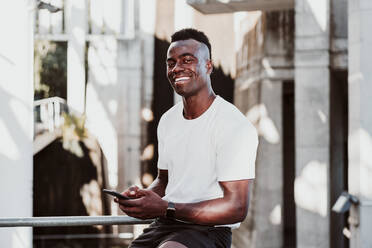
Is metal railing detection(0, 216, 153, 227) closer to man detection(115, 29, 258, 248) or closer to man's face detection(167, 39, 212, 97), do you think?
man detection(115, 29, 258, 248)

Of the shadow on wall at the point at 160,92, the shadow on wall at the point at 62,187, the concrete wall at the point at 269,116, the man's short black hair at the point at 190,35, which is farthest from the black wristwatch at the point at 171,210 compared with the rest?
the shadow on wall at the point at 160,92

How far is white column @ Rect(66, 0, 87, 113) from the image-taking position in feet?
63.8

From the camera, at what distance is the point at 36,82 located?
829 inches

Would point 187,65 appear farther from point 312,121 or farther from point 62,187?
point 62,187

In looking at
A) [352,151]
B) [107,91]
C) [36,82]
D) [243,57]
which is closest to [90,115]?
[107,91]

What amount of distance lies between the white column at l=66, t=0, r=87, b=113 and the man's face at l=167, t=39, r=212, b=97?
16.7 metres

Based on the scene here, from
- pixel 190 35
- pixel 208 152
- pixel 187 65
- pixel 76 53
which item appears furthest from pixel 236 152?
pixel 76 53

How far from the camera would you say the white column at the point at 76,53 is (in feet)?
63.8

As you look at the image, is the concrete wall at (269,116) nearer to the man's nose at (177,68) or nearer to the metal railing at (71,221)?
the metal railing at (71,221)

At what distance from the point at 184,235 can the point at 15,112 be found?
4.65m

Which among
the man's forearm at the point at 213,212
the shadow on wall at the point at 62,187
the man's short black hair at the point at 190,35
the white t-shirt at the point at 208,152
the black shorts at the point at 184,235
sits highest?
the man's short black hair at the point at 190,35

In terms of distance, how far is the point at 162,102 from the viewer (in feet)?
64.8

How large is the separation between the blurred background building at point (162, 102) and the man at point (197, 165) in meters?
4.11

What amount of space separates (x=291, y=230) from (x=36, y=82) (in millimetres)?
9373
